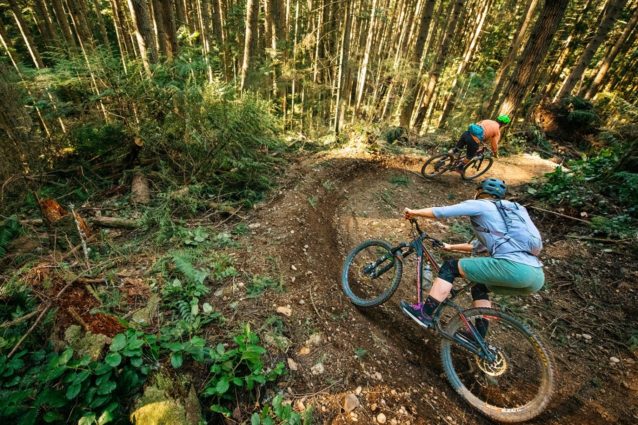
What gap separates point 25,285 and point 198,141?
135 inches

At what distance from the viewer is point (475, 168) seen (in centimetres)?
907

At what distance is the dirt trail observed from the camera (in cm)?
281

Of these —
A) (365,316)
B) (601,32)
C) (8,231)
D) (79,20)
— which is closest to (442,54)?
(601,32)

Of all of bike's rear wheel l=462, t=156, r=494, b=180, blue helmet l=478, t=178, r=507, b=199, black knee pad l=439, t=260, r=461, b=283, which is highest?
blue helmet l=478, t=178, r=507, b=199

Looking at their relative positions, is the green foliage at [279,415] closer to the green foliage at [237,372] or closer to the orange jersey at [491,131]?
the green foliage at [237,372]

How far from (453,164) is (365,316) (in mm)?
6278

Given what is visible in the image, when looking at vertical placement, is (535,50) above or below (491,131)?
above

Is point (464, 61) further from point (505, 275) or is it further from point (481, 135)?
point (505, 275)

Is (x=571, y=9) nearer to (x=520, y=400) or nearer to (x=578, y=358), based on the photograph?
(x=578, y=358)

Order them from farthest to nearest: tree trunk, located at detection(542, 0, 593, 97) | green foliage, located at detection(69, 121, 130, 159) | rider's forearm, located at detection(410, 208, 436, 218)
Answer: tree trunk, located at detection(542, 0, 593, 97) → green foliage, located at detection(69, 121, 130, 159) → rider's forearm, located at detection(410, 208, 436, 218)

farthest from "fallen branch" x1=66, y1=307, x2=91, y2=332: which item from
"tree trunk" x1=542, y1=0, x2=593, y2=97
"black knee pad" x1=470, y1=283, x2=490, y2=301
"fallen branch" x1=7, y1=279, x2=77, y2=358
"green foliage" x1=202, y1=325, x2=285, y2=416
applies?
"tree trunk" x1=542, y1=0, x2=593, y2=97

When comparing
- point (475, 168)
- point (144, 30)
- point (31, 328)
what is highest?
point (144, 30)

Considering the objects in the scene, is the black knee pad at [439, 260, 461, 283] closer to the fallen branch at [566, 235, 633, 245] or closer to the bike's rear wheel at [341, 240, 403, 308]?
the bike's rear wheel at [341, 240, 403, 308]

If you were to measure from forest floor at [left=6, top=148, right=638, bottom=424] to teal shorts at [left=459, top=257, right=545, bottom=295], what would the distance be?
1191mm
